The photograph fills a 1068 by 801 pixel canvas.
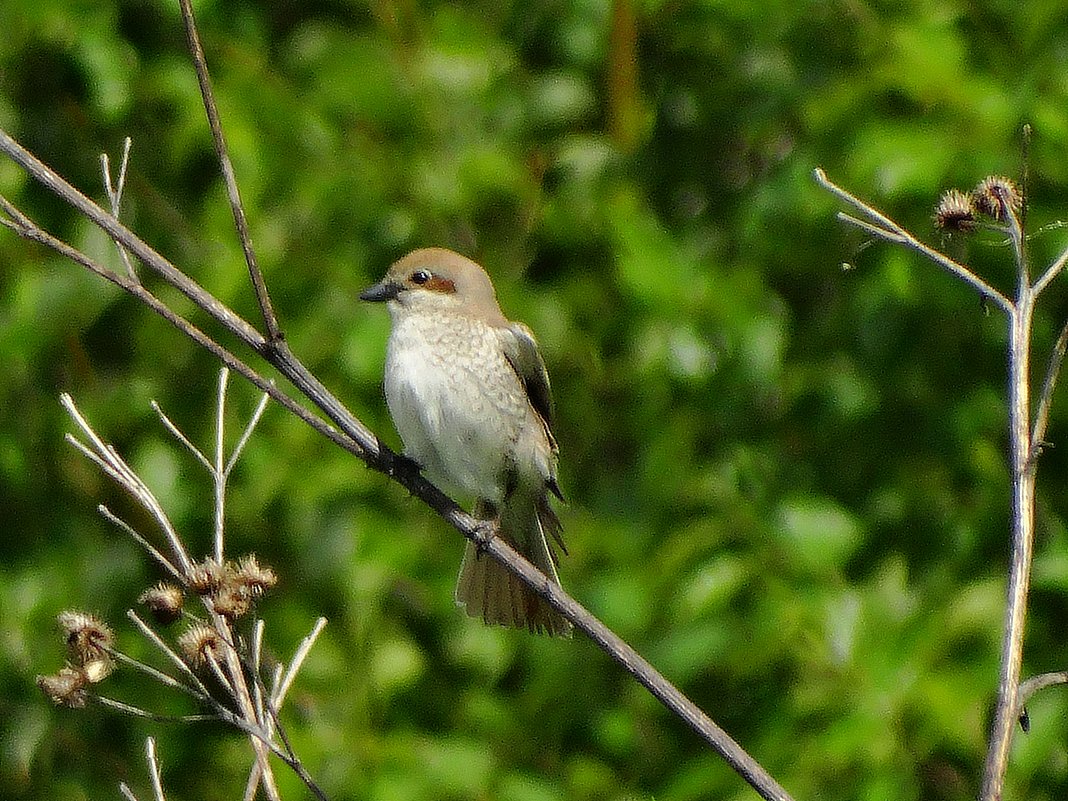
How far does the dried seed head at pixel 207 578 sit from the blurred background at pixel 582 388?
167 centimetres

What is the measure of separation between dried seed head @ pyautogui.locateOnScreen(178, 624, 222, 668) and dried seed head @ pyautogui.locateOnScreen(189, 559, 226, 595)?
6 cm

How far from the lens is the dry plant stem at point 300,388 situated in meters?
2.01

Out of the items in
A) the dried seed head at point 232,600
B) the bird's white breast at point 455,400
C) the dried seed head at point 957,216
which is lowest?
the dried seed head at point 232,600

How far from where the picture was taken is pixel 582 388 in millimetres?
4566

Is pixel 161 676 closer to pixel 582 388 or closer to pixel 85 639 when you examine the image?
pixel 85 639

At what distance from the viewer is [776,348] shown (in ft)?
13.3

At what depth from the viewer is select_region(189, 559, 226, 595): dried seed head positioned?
2225 mm

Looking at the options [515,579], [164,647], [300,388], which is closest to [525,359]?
[515,579]

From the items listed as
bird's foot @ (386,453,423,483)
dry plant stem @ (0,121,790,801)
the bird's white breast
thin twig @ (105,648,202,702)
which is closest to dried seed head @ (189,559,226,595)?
thin twig @ (105,648,202,702)

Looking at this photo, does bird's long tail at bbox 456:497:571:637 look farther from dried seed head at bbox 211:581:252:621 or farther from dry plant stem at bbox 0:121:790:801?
dried seed head at bbox 211:581:252:621

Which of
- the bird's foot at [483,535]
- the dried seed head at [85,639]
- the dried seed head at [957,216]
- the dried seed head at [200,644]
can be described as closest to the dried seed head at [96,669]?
the dried seed head at [85,639]

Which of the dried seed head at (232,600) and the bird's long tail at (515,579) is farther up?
the bird's long tail at (515,579)

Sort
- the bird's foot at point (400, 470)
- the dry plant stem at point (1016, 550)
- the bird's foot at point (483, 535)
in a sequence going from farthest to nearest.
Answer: the bird's foot at point (400, 470), the bird's foot at point (483, 535), the dry plant stem at point (1016, 550)

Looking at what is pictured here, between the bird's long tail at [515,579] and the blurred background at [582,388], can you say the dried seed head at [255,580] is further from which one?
the blurred background at [582,388]
